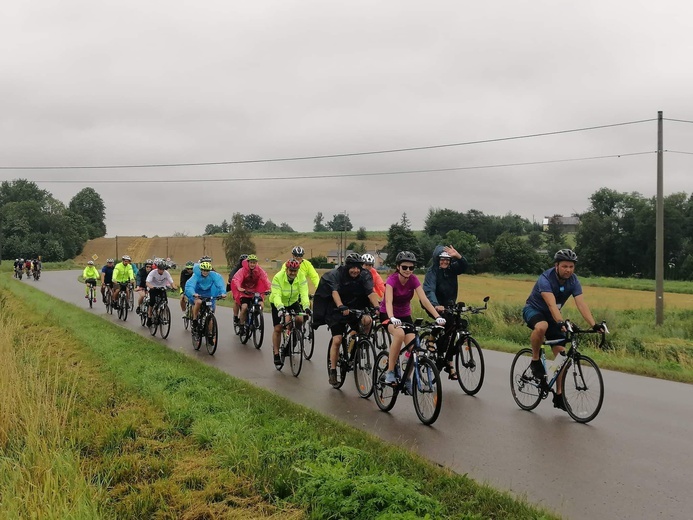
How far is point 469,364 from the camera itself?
9.01 metres

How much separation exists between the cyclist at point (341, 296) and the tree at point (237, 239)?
79.0 meters

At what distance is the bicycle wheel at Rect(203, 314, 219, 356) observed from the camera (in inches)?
498

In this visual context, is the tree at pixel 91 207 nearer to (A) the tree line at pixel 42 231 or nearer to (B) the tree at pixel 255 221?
(A) the tree line at pixel 42 231

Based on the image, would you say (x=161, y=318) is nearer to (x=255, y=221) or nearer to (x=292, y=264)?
(x=292, y=264)

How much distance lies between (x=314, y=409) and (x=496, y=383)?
3.29 metres

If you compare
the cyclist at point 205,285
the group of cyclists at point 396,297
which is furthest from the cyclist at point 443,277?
the cyclist at point 205,285

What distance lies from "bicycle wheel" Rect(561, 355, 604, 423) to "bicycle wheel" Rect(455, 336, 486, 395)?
1.50 m

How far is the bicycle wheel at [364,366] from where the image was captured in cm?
866

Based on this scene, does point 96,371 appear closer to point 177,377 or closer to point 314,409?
point 177,377

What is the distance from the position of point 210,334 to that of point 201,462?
7.67 meters

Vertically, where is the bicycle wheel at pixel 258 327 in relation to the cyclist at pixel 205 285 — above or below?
below

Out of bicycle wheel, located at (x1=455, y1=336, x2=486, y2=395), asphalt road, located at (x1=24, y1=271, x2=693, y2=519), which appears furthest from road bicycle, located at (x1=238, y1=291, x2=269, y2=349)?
bicycle wheel, located at (x1=455, y1=336, x2=486, y2=395)

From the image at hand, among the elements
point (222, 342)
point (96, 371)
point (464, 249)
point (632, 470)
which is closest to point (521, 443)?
point (632, 470)

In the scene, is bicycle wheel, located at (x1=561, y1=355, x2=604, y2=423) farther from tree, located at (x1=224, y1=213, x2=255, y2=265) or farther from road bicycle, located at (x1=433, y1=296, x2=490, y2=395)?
tree, located at (x1=224, y1=213, x2=255, y2=265)
